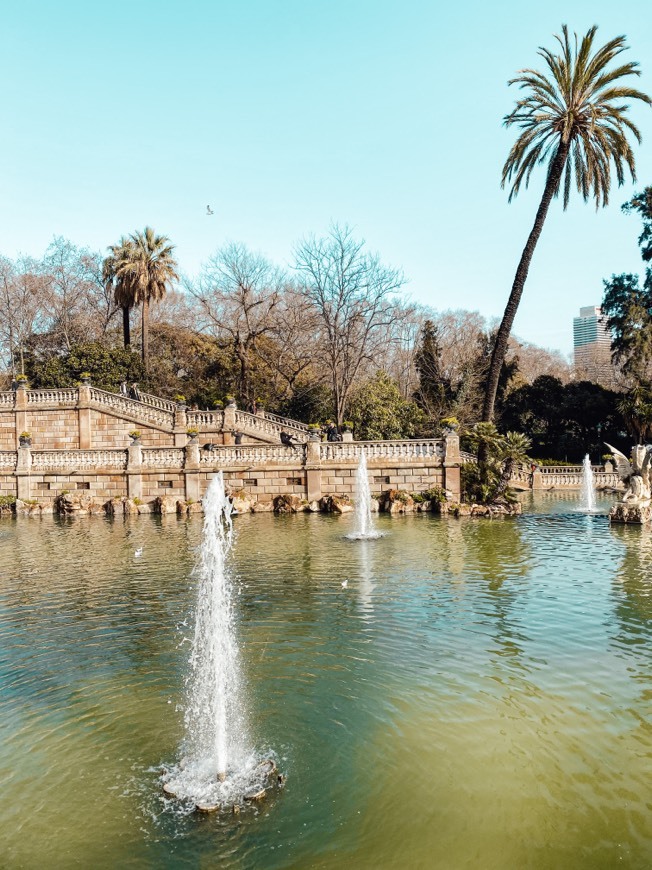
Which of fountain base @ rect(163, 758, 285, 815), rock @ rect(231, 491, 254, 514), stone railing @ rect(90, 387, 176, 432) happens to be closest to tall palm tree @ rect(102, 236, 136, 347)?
stone railing @ rect(90, 387, 176, 432)

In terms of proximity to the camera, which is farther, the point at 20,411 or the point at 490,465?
the point at 20,411

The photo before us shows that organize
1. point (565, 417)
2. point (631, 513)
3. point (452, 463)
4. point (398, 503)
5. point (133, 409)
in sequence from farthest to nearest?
point (565, 417)
point (133, 409)
point (452, 463)
point (398, 503)
point (631, 513)

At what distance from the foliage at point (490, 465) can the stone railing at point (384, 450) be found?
1.36 metres

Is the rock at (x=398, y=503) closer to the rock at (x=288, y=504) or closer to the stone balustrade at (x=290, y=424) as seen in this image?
the rock at (x=288, y=504)

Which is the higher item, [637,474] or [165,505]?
A: [637,474]

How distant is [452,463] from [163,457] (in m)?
11.8

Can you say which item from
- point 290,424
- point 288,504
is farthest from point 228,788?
point 290,424

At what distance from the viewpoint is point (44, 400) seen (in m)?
33.2

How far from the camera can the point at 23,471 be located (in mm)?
27469

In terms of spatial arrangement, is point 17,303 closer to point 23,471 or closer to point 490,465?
point 23,471

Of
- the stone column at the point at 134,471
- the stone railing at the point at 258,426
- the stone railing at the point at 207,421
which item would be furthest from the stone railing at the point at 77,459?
the stone railing at the point at 258,426

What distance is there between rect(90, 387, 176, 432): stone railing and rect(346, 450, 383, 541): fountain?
1197cm

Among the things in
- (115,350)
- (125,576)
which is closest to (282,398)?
→ (115,350)

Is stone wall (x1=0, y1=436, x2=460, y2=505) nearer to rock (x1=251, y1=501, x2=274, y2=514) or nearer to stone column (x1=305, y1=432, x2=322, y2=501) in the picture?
stone column (x1=305, y1=432, x2=322, y2=501)
